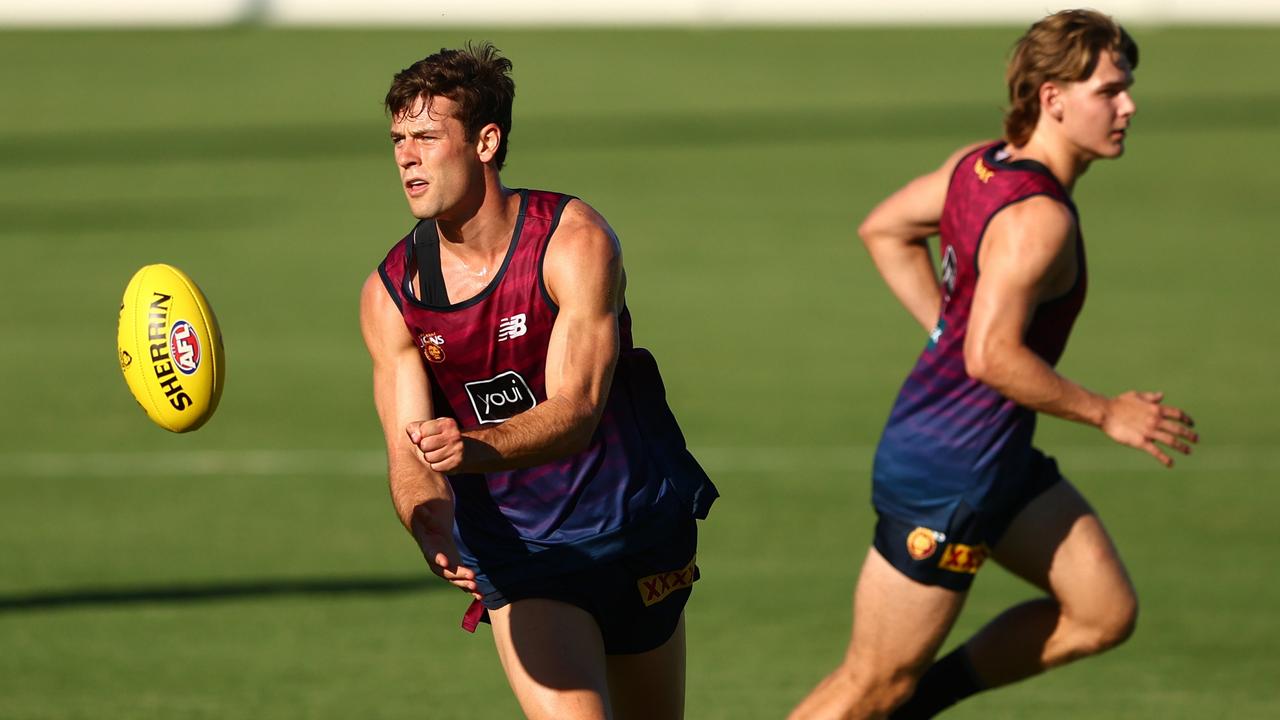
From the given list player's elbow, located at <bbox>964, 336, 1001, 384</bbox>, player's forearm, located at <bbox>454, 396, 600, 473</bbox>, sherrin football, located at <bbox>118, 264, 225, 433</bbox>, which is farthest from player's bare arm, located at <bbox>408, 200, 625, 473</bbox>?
player's elbow, located at <bbox>964, 336, 1001, 384</bbox>

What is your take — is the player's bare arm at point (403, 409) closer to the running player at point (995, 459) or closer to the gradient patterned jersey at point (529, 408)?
the gradient patterned jersey at point (529, 408)

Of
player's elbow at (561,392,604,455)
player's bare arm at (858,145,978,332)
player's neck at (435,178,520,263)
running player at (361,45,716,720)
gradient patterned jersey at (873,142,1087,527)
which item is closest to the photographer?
player's elbow at (561,392,604,455)

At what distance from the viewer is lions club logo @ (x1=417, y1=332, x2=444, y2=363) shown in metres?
5.90

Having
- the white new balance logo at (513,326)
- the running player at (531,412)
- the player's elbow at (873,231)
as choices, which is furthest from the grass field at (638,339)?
the white new balance logo at (513,326)

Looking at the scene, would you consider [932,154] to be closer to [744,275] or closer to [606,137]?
[606,137]

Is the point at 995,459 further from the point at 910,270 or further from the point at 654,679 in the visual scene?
the point at 654,679

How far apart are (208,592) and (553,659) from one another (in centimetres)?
478

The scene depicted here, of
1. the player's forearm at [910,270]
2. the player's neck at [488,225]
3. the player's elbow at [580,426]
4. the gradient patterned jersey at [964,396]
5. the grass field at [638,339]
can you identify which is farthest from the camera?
the grass field at [638,339]

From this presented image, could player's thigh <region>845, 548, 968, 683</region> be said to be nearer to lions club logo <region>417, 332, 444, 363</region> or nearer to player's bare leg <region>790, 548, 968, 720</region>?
player's bare leg <region>790, 548, 968, 720</region>

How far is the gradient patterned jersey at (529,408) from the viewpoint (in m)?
5.83

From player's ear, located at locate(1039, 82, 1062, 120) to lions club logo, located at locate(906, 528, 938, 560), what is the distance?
4.67ft

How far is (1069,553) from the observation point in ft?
22.7

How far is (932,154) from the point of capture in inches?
1013

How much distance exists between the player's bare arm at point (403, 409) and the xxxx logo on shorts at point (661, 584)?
1.64 feet
